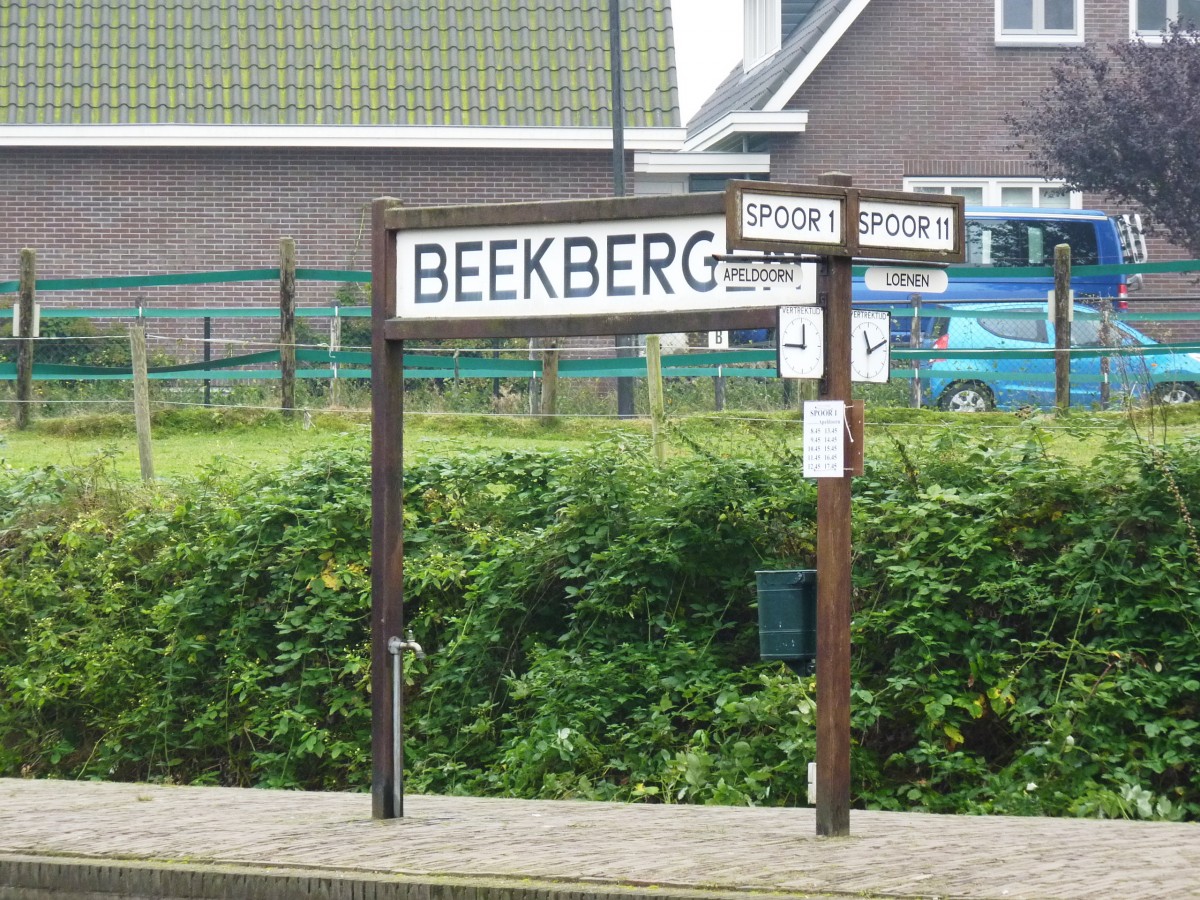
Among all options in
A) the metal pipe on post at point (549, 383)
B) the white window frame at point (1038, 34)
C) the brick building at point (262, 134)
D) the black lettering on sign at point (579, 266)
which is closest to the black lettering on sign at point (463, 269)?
the black lettering on sign at point (579, 266)

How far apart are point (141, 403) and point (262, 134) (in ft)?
35.0

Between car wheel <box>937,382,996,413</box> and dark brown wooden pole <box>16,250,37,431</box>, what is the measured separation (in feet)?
29.8

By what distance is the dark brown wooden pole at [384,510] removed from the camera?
7.58 metres

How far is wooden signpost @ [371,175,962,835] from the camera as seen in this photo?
6762 millimetres

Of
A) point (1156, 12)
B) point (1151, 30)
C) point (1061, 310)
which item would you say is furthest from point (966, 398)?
point (1156, 12)

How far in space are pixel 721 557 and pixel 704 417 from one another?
3.92 meters

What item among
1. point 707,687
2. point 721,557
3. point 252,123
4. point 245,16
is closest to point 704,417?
point 721,557

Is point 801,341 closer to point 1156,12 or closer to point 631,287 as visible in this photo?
point 631,287

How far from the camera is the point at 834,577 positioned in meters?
6.82

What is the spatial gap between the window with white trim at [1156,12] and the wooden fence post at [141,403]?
1851cm

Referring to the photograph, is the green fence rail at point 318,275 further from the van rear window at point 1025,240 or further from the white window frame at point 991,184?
the white window frame at point 991,184

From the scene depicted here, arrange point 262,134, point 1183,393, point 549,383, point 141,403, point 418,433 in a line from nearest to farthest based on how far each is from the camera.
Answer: point 141,403
point 1183,393
point 418,433
point 549,383
point 262,134

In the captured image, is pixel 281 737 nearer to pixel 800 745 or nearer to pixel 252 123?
pixel 800 745

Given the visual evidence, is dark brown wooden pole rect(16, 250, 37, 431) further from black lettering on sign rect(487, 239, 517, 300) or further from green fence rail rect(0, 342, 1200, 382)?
black lettering on sign rect(487, 239, 517, 300)
